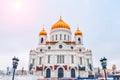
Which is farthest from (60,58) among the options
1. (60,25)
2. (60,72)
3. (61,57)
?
(60,25)

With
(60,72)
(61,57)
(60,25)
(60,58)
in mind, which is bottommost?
(60,72)

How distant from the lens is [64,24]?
5362 cm

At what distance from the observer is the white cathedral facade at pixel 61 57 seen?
44031mm

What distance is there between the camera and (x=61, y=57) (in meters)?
45.4

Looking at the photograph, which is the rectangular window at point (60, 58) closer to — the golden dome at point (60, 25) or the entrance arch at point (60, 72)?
the entrance arch at point (60, 72)

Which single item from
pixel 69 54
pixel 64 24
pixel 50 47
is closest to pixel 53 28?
pixel 64 24

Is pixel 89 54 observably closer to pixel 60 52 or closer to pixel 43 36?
pixel 60 52

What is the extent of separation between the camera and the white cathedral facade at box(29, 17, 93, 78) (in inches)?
1734

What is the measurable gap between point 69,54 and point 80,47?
604 centimetres

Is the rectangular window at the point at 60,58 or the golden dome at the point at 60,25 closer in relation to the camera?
the rectangular window at the point at 60,58

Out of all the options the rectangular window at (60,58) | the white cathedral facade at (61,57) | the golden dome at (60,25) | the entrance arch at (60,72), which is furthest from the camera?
the golden dome at (60,25)

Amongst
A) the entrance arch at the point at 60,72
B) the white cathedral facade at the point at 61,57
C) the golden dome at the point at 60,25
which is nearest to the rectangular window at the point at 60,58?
the white cathedral facade at the point at 61,57

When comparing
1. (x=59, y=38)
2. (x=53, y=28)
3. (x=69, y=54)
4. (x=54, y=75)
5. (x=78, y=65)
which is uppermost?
(x=53, y=28)

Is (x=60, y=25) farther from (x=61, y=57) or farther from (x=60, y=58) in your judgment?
(x=60, y=58)
